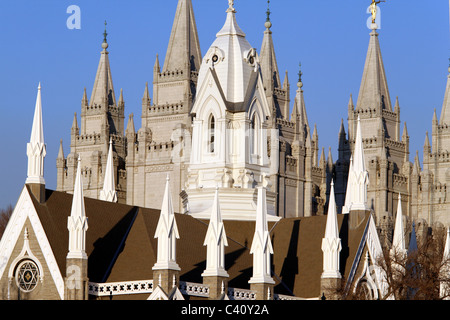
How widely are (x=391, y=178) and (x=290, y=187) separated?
1393 cm

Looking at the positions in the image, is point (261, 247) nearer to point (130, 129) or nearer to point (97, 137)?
point (130, 129)

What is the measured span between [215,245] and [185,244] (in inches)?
190

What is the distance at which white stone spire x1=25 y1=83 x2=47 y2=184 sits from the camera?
5331 centimetres

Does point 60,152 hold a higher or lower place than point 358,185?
higher

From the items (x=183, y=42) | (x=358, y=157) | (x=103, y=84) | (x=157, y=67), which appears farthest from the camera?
(x=103, y=84)

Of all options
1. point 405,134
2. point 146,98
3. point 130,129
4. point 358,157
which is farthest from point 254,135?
point 405,134

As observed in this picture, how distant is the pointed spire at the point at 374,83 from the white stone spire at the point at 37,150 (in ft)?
224

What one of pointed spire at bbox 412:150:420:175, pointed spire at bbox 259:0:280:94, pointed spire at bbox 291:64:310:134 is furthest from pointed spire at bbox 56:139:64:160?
pointed spire at bbox 412:150:420:175

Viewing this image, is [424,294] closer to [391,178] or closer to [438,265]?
[438,265]

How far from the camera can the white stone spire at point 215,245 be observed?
175 ft

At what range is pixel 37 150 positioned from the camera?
2100 inches

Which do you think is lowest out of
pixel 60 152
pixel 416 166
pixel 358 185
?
pixel 358 185

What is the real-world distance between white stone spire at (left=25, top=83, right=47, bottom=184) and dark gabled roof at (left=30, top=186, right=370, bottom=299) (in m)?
1.03
